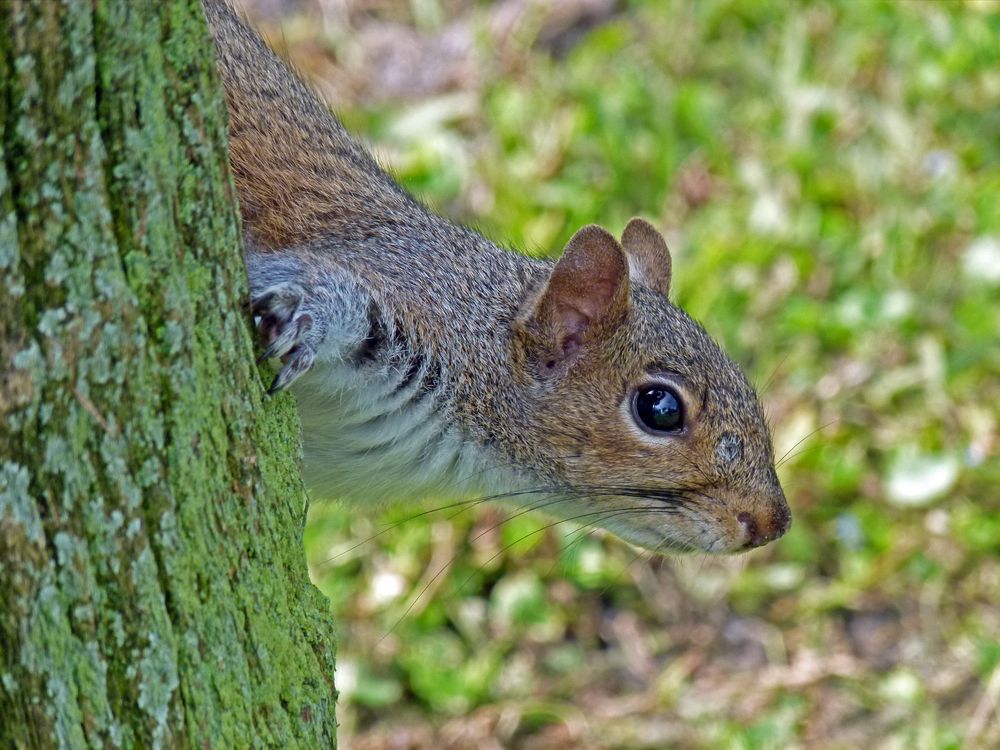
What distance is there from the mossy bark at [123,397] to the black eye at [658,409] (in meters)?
0.89

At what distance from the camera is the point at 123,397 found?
1244 mm

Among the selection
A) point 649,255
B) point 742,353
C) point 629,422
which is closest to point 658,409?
point 629,422

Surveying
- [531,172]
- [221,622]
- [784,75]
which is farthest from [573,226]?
[221,622]

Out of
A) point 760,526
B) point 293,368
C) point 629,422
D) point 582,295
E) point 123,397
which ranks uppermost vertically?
point 582,295

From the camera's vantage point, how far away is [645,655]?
3453 millimetres

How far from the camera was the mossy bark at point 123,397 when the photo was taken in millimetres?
1159

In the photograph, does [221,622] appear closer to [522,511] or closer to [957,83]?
[522,511]

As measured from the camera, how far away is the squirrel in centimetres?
206

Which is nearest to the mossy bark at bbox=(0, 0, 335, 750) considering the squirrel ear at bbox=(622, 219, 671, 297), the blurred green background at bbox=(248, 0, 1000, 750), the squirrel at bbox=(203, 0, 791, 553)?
the squirrel at bbox=(203, 0, 791, 553)

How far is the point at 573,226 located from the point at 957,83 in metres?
1.41

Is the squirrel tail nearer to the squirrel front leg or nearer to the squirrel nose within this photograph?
the squirrel front leg

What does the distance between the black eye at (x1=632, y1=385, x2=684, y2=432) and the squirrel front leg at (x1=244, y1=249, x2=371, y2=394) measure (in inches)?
19.9

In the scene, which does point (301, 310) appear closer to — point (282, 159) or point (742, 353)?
point (282, 159)

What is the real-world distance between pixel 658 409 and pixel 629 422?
0.17 ft
